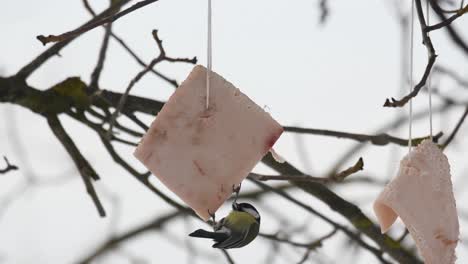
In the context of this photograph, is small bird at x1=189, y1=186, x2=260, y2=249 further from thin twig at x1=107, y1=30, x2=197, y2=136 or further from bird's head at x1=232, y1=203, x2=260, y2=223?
thin twig at x1=107, y1=30, x2=197, y2=136

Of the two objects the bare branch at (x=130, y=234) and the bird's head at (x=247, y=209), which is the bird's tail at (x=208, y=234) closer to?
the bird's head at (x=247, y=209)

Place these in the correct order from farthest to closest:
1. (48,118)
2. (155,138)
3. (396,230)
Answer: (396,230) → (48,118) → (155,138)

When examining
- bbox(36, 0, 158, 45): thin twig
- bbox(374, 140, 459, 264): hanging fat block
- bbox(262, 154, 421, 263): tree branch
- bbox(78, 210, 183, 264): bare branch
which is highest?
bbox(36, 0, 158, 45): thin twig

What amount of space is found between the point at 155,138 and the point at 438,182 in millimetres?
231

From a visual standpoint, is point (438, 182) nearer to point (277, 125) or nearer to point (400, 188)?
point (400, 188)

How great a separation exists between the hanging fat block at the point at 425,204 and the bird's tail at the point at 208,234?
138mm

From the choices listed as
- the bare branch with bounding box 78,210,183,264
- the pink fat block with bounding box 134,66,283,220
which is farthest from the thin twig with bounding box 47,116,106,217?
the bare branch with bounding box 78,210,183,264

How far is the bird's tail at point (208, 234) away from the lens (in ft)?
1.77

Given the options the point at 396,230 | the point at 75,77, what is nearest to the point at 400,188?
the point at 75,77

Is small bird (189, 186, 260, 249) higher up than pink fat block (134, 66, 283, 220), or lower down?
lower down

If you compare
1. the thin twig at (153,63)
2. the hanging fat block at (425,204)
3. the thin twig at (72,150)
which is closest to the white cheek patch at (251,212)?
the hanging fat block at (425,204)

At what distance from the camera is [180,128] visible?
2.00 feet

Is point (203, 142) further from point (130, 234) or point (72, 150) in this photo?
point (130, 234)

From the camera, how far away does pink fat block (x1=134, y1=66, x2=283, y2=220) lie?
2.00 ft
